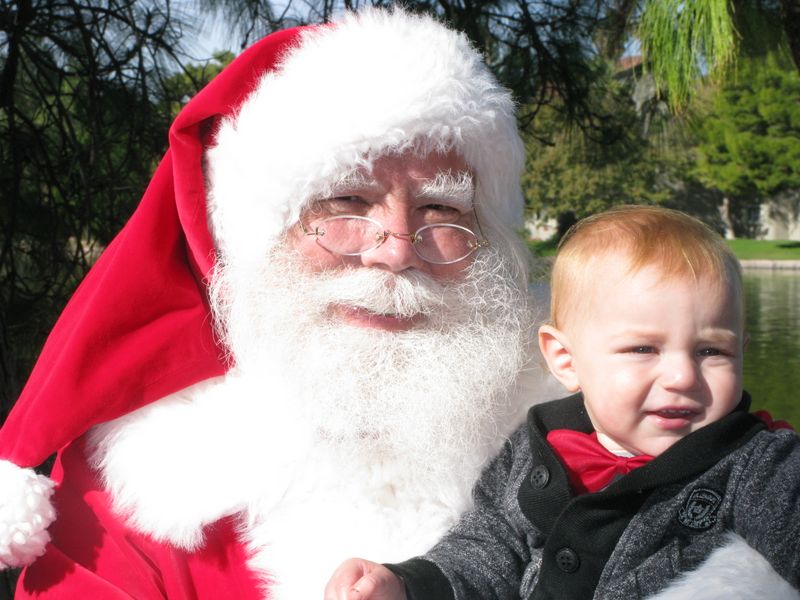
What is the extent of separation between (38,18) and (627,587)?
2.78 meters

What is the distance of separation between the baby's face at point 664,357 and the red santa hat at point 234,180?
49cm

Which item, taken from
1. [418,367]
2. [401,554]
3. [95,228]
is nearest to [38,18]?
[95,228]

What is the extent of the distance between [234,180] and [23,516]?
A: 69cm

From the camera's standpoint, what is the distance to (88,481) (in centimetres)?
155

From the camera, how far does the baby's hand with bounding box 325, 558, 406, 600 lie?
1.22 meters

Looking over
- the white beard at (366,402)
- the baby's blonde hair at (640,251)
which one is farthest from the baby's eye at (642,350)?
the white beard at (366,402)

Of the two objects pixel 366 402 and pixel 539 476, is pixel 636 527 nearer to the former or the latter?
pixel 539 476

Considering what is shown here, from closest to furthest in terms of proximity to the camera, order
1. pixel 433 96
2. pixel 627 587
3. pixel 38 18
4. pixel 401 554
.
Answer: pixel 627 587 → pixel 401 554 → pixel 433 96 → pixel 38 18

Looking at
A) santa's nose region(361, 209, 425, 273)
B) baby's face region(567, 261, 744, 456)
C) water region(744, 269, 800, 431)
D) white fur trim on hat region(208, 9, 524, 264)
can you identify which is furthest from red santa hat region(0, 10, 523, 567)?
water region(744, 269, 800, 431)

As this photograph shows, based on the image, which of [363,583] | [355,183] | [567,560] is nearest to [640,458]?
[567,560]

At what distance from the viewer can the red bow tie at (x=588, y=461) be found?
1.35m

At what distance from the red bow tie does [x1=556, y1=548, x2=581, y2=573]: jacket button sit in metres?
0.11

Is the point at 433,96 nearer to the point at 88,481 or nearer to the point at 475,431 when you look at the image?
the point at 475,431

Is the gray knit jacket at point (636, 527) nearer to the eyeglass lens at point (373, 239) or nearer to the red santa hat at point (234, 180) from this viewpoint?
the eyeglass lens at point (373, 239)
